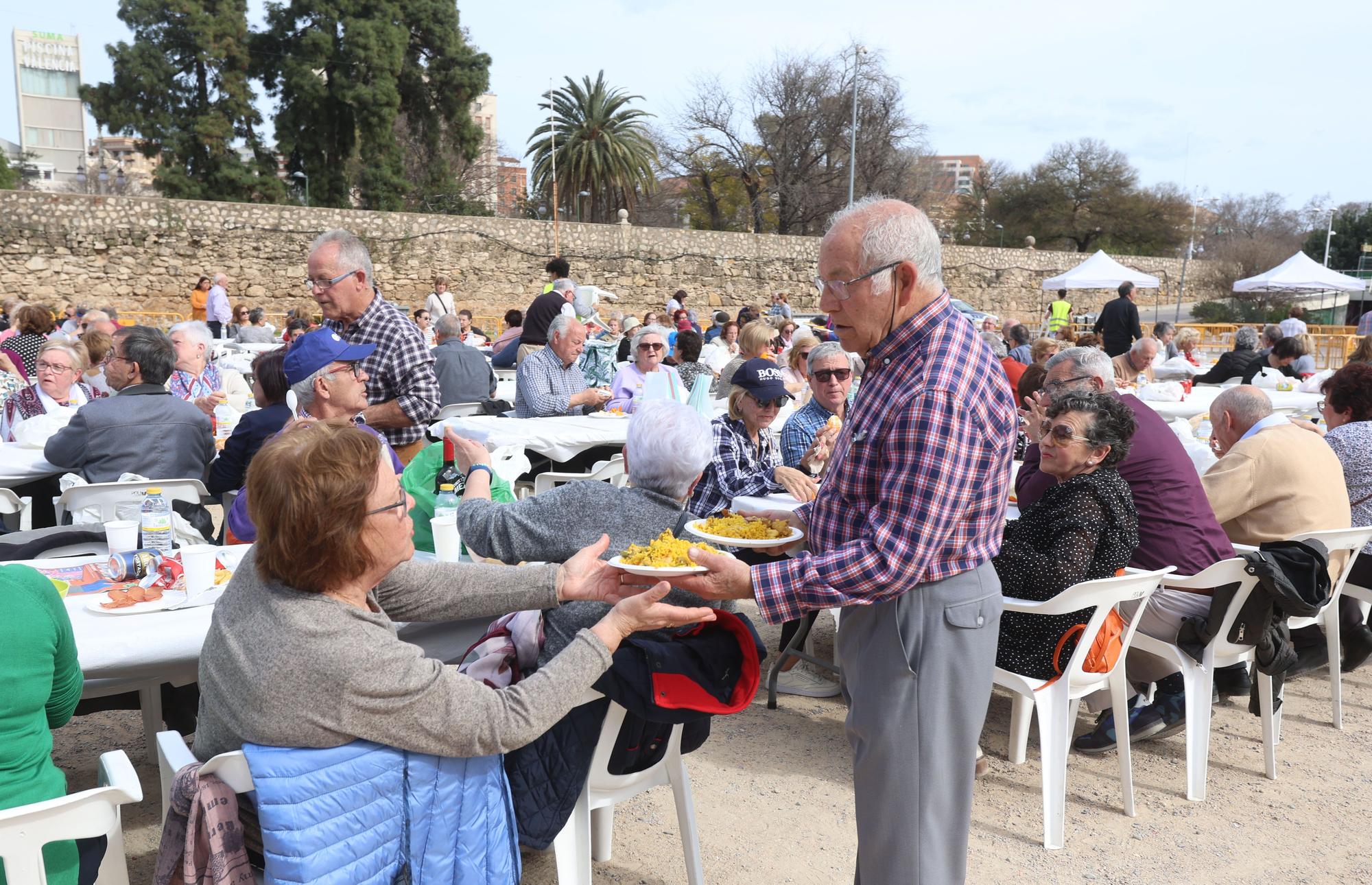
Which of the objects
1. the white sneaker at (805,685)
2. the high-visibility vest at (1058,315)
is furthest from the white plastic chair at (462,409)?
the high-visibility vest at (1058,315)

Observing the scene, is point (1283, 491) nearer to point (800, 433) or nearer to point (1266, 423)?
point (1266, 423)

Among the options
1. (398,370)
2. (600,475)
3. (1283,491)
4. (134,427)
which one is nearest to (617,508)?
(398,370)

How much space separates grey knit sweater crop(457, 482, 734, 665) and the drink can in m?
0.91

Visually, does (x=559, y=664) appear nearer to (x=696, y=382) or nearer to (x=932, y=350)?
(x=932, y=350)

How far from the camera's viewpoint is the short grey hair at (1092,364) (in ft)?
14.1

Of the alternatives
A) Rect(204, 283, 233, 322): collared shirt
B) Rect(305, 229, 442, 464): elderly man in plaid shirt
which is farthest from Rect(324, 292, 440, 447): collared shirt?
Rect(204, 283, 233, 322): collared shirt

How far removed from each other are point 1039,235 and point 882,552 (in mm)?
48470

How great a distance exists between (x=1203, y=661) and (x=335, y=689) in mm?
2956

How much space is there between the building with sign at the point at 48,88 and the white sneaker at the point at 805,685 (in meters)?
106

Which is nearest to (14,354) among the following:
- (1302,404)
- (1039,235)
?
(1302,404)

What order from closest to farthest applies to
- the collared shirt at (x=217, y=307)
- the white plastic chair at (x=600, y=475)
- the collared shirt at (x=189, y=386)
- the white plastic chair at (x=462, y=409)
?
the white plastic chair at (x=600, y=475)
the collared shirt at (x=189, y=386)
the white plastic chair at (x=462, y=409)
the collared shirt at (x=217, y=307)

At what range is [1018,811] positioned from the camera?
126 inches

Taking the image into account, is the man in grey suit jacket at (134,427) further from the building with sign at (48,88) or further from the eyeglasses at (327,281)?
the building with sign at (48,88)

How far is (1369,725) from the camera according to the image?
3920 mm
